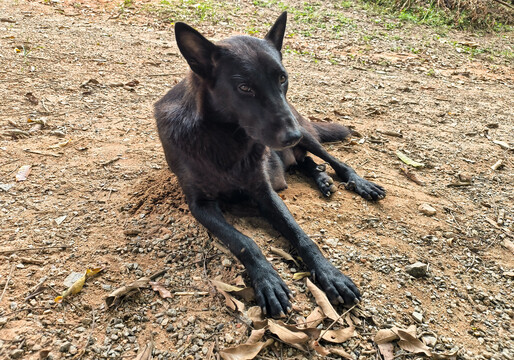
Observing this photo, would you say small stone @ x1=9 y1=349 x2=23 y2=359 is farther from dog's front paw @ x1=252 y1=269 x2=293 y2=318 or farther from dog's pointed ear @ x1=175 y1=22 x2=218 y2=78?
dog's pointed ear @ x1=175 y1=22 x2=218 y2=78

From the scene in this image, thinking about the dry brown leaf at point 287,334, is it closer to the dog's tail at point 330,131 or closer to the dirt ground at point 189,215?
the dirt ground at point 189,215

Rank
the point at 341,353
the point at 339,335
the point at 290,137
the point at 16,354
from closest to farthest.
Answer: the point at 16,354 → the point at 341,353 → the point at 339,335 → the point at 290,137

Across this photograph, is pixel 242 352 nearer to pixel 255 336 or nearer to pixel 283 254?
pixel 255 336

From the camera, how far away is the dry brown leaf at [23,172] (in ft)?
11.2

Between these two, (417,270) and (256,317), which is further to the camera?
(417,270)

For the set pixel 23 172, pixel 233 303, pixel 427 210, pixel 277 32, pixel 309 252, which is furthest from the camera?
pixel 23 172

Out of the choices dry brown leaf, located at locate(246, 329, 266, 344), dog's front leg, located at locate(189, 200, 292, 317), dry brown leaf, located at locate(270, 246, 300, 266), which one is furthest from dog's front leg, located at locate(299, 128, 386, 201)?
dry brown leaf, located at locate(246, 329, 266, 344)

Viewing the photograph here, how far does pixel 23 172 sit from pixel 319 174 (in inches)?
101

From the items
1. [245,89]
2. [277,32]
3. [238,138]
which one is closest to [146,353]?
[238,138]

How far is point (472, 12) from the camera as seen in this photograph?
9.19m

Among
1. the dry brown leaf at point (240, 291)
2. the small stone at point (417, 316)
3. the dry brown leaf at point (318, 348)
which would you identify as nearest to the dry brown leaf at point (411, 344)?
the small stone at point (417, 316)

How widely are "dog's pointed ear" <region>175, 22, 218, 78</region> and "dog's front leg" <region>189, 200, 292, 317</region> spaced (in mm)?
935

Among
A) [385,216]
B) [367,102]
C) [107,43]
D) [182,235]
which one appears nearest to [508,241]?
[385,216]

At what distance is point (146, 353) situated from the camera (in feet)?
6.80
